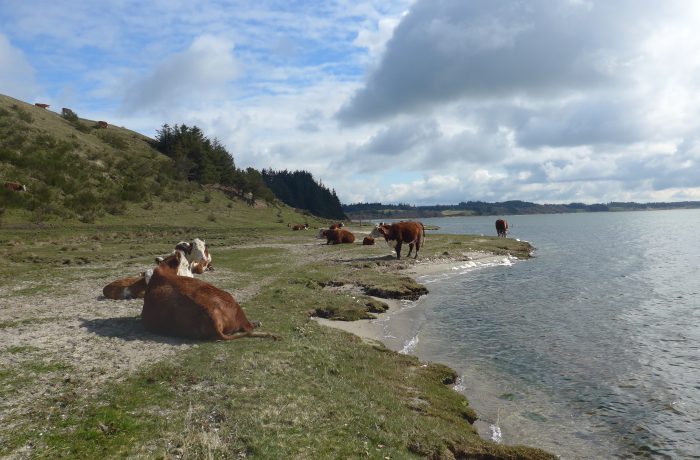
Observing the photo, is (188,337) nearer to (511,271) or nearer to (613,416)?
(613,416)

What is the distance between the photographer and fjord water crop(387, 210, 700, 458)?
1036 centimetres

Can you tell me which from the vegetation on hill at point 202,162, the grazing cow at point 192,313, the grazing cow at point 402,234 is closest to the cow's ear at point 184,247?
the grazing cow at point 192,313

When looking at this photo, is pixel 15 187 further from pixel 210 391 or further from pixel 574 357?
pixel 574 357

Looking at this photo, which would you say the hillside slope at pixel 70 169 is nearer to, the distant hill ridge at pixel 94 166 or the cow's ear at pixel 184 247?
the distant hill ridge at pixel 94 166

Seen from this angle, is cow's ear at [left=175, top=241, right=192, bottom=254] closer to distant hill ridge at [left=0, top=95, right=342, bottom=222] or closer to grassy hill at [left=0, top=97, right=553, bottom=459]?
grassy hill at [left=0, top=97, right=553, bottom=459]

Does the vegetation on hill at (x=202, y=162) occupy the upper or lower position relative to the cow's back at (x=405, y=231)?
upper

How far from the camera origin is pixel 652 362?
1504cm

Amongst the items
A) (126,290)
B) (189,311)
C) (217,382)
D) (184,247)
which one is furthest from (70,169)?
(217,382)

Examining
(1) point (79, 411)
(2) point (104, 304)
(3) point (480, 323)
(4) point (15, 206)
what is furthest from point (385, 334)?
(4) point (15, 206)

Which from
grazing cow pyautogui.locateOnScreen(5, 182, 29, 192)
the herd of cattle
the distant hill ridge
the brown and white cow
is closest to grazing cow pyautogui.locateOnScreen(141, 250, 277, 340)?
the herd of cattle

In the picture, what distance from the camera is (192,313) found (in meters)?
12.6

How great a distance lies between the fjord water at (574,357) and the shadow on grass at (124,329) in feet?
26.2

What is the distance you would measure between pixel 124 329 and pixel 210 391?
5468mm

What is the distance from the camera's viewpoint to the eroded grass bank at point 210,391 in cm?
712
